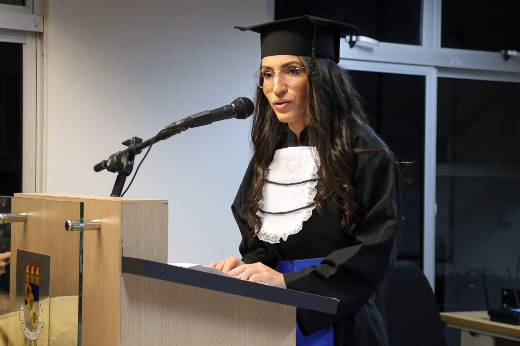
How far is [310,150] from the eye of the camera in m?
1.70

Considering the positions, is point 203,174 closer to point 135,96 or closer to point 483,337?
point 135,96

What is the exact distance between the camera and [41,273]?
3.17 feet

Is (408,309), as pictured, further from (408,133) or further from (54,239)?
(408,133)

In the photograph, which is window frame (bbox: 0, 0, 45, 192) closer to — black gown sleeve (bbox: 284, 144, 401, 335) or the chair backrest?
the chair backrest

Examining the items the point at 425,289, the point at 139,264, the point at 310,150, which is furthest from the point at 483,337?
the point at 139,264

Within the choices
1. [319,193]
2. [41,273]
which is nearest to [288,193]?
[319,193]

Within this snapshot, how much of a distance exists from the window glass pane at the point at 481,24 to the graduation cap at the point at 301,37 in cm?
266

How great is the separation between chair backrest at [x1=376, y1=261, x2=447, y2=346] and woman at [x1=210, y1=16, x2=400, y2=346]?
722 mm

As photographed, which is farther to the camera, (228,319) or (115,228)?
(228,319)

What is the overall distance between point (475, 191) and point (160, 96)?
2.42 meters

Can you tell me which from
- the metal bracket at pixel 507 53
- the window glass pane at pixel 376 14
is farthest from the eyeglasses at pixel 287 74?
the metal bracket at pixel 507 53

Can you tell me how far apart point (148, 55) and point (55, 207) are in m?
2.51

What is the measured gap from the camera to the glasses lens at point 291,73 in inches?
66.1

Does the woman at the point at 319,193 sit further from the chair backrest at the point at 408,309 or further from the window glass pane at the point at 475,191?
the window glass pane at the point at 475,191
